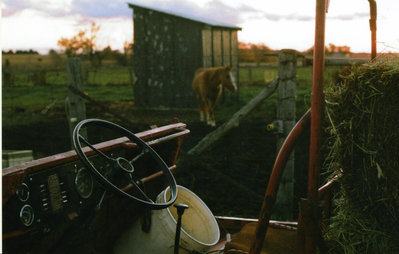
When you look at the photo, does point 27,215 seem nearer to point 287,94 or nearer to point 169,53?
point 287,94

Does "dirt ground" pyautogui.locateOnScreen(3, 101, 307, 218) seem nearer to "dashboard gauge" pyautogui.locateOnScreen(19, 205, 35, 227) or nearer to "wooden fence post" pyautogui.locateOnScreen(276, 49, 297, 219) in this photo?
"wooden fence post" pyautogui.locateOnScreen(276, 49, 297, 219)

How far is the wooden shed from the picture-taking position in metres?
14.7

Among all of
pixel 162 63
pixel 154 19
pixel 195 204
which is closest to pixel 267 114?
pixel 162 63

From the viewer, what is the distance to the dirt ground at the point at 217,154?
543cm

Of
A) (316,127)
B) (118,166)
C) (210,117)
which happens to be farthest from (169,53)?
(316,127)

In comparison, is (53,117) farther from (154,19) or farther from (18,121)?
(154,19)

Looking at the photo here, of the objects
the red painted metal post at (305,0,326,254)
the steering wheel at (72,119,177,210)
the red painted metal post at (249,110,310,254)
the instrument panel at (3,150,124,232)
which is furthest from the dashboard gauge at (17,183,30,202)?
the red painted metal post at (305,0,326,254)

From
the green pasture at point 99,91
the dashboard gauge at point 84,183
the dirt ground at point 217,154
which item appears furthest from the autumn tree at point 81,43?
the dashboard gauge at point 84,183

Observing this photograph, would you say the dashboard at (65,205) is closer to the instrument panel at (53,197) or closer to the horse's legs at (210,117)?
the instrument panel at (53,197)

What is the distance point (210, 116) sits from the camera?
1142cm

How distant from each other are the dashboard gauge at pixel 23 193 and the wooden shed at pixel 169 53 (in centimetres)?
1259

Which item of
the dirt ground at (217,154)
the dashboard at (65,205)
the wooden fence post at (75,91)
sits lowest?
the dirt ground at (217,154)

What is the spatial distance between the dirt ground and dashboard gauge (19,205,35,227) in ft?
9.65

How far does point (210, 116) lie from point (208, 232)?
805 centimetres
